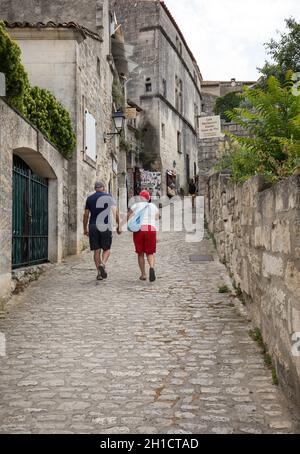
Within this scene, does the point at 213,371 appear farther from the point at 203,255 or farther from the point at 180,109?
the point at 180,109

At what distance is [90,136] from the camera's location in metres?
12.7

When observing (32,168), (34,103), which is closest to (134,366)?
(32,168)

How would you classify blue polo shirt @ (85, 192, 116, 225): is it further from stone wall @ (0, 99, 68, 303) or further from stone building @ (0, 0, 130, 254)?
stone building @ (0, 0, 130, 254)

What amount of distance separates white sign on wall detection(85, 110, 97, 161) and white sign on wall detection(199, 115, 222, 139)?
8.22m

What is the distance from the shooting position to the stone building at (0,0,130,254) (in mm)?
11281

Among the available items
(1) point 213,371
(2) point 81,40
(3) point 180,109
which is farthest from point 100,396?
(3) point 180,109

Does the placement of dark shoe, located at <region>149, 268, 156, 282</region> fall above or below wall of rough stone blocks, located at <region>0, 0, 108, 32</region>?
below

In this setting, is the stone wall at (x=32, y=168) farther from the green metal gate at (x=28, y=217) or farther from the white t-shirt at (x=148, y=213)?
the white t-shirt at (x=148, y=213)

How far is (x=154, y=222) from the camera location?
798cm

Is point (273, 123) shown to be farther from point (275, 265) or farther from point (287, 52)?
point (287, 52)

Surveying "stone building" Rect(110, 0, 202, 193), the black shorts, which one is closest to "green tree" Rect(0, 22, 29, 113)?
the black shorts

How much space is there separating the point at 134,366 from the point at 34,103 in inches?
268

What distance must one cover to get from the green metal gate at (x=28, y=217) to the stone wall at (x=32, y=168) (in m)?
0.22

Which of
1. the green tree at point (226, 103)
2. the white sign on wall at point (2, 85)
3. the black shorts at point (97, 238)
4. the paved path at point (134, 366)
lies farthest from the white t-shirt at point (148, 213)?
the green tree at point (226, 103)
